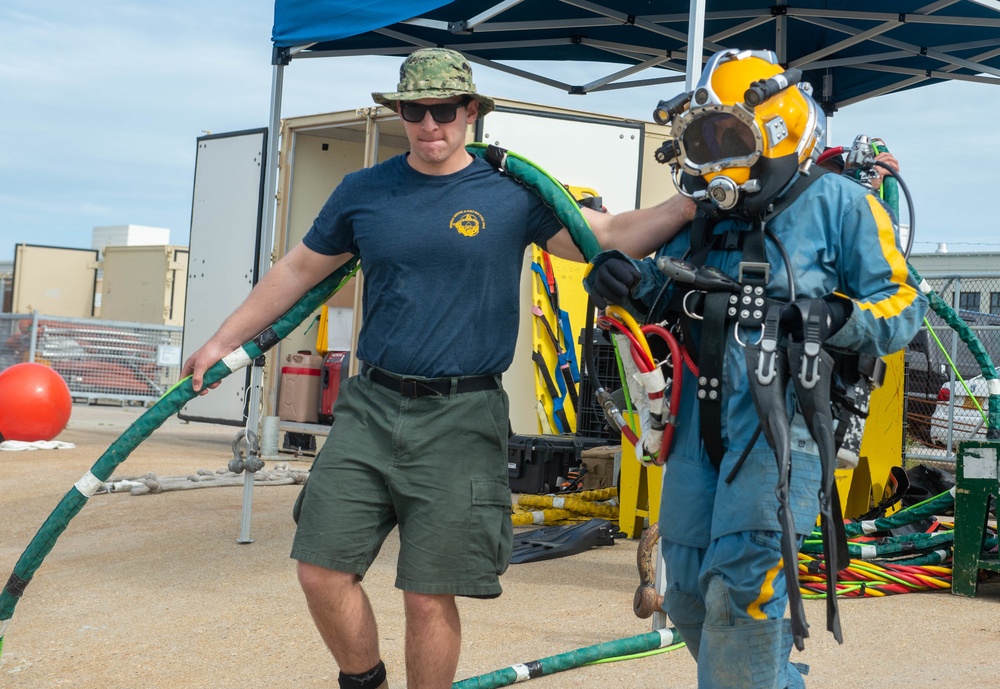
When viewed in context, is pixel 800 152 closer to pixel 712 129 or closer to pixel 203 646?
pixel 712 129

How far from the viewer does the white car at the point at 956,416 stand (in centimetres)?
1094

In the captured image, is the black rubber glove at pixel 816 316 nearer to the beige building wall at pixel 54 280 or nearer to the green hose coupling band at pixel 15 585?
the green hose coupling band at pixel 15 585

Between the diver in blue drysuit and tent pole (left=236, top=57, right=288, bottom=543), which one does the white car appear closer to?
tent pole (left=236, top=57, right=288, bottom=543)

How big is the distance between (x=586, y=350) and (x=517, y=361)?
593 centimetres

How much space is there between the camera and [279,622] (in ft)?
16.7

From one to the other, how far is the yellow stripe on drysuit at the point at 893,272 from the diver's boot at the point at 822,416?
17 cm

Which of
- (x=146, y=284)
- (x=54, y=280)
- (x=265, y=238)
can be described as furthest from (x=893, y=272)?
(x=54, y=280)

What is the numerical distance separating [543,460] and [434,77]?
16.9 ft

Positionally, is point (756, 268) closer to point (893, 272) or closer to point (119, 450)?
point (893, 272)

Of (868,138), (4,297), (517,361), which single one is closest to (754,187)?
(868,138)

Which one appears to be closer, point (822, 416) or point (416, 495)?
point (822, 416)

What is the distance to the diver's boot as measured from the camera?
2.79 meters

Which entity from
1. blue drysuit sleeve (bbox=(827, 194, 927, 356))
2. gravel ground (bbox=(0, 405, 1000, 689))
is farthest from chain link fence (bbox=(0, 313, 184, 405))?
blue drysuit sleeve (bbox=(827, 194, 927, 356))

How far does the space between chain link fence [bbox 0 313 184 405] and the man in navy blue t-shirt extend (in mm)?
16629
